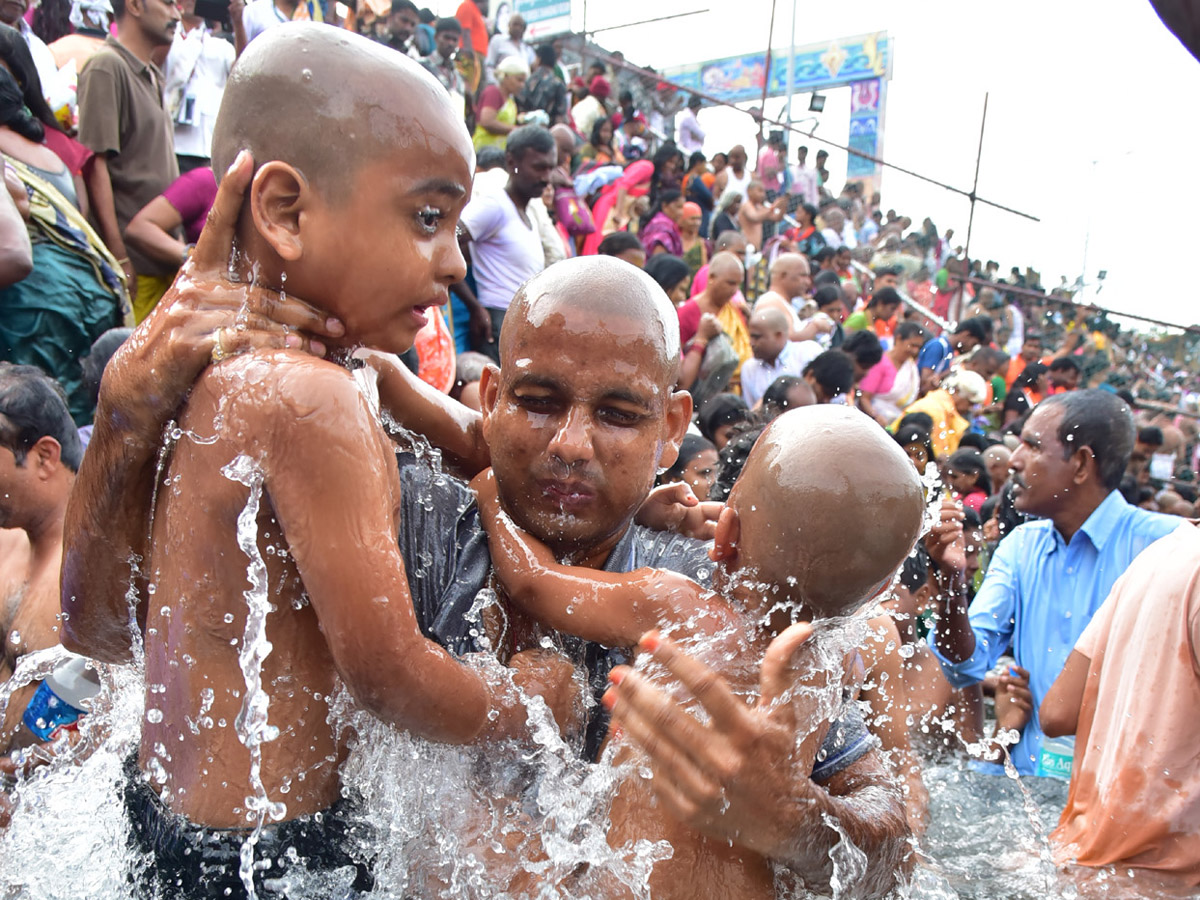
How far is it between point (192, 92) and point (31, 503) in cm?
364

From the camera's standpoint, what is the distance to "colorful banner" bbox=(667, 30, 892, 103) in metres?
32.1

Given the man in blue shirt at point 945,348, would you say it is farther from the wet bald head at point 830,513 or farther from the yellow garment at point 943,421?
the wet bald head at point 830,513

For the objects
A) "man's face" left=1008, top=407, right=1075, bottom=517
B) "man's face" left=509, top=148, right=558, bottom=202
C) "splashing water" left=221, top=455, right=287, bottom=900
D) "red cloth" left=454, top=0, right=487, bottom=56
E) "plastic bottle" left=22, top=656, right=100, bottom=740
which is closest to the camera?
"splashing water" left=221, top=455, right=287, bottom=900

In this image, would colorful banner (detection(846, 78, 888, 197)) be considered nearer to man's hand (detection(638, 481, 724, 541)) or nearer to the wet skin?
man's hand (detection(638, 481, 724, 541))

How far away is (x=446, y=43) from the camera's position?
11.2m

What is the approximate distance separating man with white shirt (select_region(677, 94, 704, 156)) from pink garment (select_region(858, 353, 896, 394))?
7192mm

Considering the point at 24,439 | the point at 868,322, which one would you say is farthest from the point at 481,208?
the point at 868,322

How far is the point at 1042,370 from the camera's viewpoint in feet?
45.6

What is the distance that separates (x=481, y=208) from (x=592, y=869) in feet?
17.5

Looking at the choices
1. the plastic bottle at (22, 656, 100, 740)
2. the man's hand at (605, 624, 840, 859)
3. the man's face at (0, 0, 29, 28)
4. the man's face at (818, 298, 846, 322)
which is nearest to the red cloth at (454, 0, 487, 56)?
the man's face at (818, 298, 846, 322)

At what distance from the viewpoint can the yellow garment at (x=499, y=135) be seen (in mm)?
9984

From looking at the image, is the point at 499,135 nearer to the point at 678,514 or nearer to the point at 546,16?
the point at 546,16

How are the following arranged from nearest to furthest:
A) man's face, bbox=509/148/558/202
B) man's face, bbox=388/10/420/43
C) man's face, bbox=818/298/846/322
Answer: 1. man's face, bbox=509/148/558/202
2. man's face, bbox=388/10/420/43
3. man's face, bbox=818/298/846/322

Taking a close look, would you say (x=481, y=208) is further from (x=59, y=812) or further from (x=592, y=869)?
(x=592, y=869)
